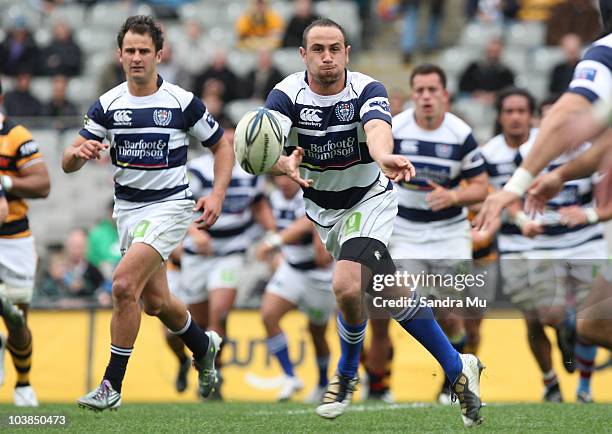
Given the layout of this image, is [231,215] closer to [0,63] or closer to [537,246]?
[537,246]

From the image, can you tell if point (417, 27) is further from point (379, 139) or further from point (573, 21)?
point (379, 139)

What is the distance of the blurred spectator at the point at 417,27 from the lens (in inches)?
747

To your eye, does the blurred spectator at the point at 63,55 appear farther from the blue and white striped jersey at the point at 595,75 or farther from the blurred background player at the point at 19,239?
the blue and white striped jersey at the point at 595,75

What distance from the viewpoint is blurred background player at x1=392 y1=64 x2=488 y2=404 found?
9.97m

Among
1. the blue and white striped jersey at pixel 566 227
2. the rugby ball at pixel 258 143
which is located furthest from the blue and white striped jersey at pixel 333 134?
the blue and white striped jersey at pixel 566 227

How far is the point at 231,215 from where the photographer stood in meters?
11.9

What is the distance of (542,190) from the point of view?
5.18 m

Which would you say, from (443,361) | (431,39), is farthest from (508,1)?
(443,361)

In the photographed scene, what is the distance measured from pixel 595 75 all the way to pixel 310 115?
2.20 metres

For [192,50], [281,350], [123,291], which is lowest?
[281,350]

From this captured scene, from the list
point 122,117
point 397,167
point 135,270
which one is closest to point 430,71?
point 122,117

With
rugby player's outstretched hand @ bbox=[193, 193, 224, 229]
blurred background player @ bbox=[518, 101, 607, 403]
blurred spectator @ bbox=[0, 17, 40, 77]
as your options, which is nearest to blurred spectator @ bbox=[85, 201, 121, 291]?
blurred spectator @ bbox=[0, 17, 40, 77]

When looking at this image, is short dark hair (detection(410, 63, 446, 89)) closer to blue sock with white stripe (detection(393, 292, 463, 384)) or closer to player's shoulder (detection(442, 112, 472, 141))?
player's shoulder (detection(442, 112, 472, 141))

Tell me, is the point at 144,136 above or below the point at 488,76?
below
